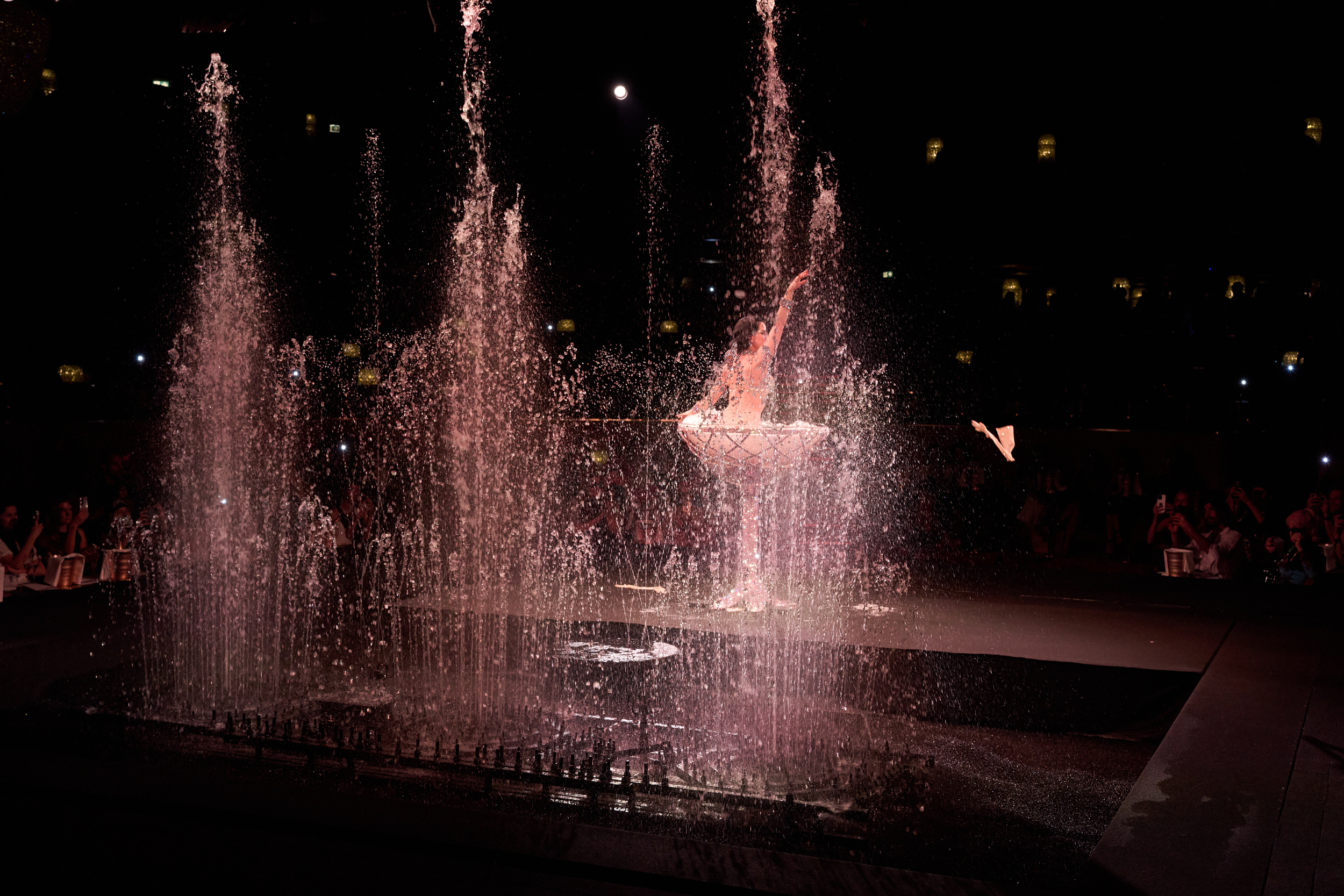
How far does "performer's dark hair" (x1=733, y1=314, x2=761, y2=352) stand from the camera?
838 centimetres

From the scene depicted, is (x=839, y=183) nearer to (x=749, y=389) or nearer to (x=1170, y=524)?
(x=1170, y=524)

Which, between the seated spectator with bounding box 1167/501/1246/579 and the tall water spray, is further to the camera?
the seated spectator with bounding box 1167/501/1246/579

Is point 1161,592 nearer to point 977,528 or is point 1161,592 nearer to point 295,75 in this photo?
point 977,528

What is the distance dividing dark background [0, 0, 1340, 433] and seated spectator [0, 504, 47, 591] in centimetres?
632

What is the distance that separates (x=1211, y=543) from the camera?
10.2 metres

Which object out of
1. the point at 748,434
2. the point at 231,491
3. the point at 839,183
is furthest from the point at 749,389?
the point at 839,183

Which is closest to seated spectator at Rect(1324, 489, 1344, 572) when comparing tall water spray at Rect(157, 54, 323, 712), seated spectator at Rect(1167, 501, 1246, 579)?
seated spectator at Rect(1167, 501, 1246, 579)

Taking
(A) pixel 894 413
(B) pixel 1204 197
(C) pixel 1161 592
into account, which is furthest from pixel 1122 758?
(B) pixel 1204 197

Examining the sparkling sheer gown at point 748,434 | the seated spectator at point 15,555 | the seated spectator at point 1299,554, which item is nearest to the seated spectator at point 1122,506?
the seated spectator at point 1299,554

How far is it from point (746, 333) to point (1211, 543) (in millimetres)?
5636

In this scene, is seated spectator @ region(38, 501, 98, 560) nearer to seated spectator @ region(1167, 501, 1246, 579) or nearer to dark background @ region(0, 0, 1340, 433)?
dark background @ region(0, 0, 1340, 433)

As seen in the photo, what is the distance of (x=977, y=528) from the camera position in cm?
1254

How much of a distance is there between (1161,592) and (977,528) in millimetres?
3444

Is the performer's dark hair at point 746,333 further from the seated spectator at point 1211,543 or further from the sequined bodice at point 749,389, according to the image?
the seated spectator at point 1211,543
